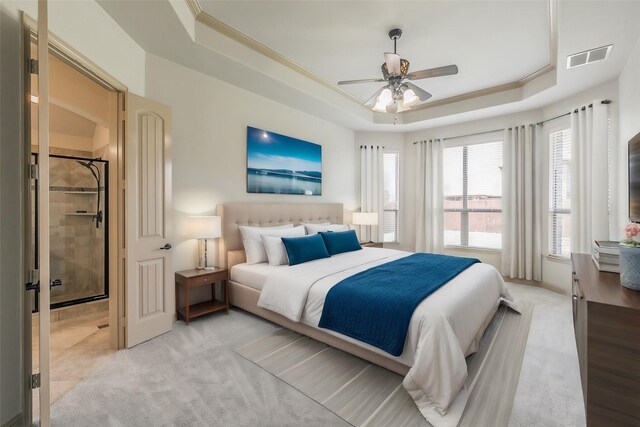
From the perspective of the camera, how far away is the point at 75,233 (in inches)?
149

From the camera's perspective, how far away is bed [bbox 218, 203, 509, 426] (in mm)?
1805

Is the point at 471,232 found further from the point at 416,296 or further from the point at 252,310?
the point at 252,310

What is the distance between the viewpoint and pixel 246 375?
2.17 metres

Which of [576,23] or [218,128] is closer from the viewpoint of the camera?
[576,23]

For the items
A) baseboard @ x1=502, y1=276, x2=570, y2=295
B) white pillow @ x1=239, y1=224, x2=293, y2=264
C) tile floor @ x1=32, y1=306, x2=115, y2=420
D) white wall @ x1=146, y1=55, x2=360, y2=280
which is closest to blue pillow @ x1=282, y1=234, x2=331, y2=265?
white pillow @ x1=239, y1=224, x2=293, y2=264

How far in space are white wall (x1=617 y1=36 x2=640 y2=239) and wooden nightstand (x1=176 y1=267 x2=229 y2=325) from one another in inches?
166

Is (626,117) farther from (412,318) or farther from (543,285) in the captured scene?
(412,318)

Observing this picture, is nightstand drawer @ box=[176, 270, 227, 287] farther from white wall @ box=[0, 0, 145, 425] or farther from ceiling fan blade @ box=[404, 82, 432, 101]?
ceiling fan blade @ box=[404, 82, 432, 101]

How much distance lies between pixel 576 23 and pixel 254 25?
277cm

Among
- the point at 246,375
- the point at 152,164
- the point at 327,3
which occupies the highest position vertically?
the point at 327,3

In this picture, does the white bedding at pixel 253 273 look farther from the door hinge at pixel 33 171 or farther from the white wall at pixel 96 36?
the white wall at pixel 96 36

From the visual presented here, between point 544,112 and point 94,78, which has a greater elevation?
point 544,112

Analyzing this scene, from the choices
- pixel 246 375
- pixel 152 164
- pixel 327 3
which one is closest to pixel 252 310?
pixel 246 375

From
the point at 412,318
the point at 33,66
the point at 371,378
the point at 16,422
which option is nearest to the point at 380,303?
the point at 412,318
